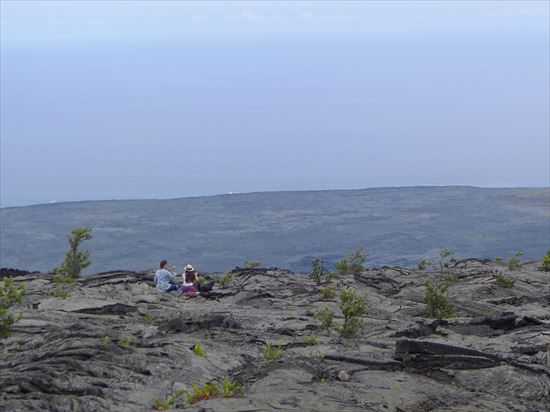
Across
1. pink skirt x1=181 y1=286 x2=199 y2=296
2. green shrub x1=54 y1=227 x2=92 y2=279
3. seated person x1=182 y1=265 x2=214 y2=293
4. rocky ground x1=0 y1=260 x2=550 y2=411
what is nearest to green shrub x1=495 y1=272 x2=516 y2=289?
rocky ground x1=0 y1=260 x2=550 y2=411

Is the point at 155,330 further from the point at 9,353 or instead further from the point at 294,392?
the point at 294,392

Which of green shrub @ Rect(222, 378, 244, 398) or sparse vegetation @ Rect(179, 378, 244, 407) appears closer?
sparse vegetation @ Rect(179, 378, 244, 407)

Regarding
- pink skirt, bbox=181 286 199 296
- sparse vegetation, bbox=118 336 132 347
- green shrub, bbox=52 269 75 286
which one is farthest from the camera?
green shrub, bbox=52 269 75 286

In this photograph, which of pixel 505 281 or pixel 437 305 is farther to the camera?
pixel 505 281

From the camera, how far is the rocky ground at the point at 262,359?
13.4 meters

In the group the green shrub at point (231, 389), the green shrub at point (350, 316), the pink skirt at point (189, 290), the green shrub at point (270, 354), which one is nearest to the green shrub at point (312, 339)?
the green shrub at point (350, 316)

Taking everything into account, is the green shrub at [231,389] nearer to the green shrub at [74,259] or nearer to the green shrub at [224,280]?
the green shrub at [224,280]

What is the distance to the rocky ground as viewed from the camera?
1342 cm

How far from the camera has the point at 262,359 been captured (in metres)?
16.8

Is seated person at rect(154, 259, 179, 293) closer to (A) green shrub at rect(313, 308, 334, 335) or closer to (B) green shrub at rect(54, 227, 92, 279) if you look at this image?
(B) green shrub at rect(54, 227, 92, 279)

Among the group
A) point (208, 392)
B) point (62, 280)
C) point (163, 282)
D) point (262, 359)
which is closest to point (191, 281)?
point (163, 282)

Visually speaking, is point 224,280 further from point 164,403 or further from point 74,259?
point 164,403

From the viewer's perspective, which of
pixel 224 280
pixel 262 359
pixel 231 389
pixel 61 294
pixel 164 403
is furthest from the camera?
pixel 224 280

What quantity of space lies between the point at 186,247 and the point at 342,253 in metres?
13.7
